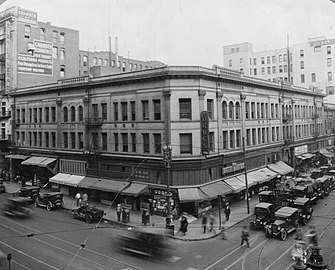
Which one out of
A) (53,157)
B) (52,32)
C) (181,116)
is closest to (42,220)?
(181,116)

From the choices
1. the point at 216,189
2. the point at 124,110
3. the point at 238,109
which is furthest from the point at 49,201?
the point at 238,109

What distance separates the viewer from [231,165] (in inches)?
1326

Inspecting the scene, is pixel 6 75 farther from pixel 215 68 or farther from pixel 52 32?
pixel 215 68

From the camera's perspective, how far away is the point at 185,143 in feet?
97.0

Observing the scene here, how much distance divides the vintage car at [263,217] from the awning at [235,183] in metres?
5.99

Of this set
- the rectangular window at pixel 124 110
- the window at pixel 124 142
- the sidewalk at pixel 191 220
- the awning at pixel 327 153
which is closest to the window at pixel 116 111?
the rectangular window at pixel 124 110

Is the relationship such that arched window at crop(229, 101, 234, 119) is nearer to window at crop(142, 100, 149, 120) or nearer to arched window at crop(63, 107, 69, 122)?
window at crop(142, 100, 149, 120)

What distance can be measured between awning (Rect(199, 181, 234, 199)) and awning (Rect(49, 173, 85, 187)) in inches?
532

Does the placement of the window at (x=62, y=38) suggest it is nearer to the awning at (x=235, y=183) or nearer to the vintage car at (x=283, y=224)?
the awning at (x=235, y=183)

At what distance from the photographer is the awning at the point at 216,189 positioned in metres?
28.8

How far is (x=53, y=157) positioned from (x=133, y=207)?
14500 mm

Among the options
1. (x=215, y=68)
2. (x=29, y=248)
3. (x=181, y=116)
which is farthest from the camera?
(x=215, y=68)

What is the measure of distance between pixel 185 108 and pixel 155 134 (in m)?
3.44

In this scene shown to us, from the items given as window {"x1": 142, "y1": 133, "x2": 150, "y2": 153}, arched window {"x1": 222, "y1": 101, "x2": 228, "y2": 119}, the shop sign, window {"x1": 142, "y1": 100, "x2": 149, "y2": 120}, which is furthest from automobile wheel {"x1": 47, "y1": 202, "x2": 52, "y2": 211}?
arched window {"x1": 222, "y1": 101, "x2": 228, "y2": 119}
